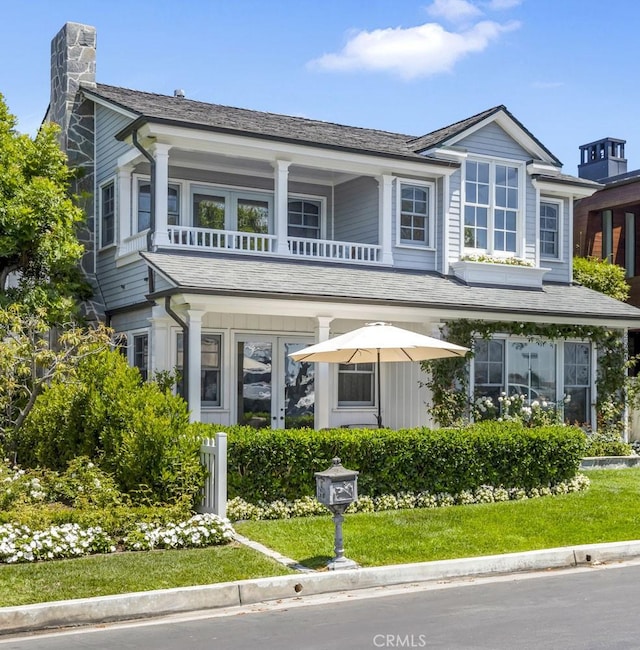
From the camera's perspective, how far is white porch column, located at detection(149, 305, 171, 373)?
55.0ft

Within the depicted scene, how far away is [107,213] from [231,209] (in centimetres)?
262

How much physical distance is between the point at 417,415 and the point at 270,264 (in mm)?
4352

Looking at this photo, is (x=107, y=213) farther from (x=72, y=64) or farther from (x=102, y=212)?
(x=72, y=64)

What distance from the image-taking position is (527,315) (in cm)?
1881

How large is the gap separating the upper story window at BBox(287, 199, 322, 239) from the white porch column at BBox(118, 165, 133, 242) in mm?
3798

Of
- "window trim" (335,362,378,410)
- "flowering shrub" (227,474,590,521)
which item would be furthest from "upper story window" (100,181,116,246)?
"flowering shrub" (227,474,590,521)

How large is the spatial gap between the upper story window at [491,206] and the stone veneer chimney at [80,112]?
8.26 metres

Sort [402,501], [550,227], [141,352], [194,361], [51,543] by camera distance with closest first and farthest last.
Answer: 1. [51,543]
2. [402,501]
3. [194,361]
4. [141,352]
5. [550,227]

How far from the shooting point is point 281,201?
1817cm

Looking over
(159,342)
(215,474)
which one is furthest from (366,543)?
(159,342)

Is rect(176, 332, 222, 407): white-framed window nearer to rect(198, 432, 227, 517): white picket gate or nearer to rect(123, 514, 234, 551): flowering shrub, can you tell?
rect(198, 432, 227, 517): white picket gate

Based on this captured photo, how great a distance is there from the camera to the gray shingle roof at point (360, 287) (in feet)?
52.5

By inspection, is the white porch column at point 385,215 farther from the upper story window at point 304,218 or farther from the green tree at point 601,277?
the green tree at point 601,277

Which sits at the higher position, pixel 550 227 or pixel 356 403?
pixel 550 227
